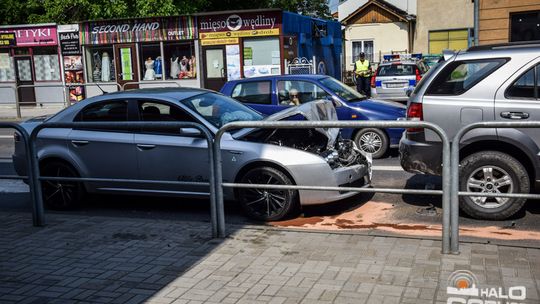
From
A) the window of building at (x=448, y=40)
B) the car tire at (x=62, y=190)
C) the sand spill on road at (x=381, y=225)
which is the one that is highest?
the window of building at (x=448, y=40)

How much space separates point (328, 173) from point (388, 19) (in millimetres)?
39642

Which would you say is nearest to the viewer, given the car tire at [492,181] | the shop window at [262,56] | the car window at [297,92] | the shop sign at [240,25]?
the car tire at [492,181]

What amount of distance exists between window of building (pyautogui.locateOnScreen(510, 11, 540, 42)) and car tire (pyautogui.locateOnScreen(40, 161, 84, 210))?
14.6 m

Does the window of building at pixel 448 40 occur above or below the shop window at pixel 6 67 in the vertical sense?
above

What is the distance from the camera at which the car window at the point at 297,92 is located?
1127 centimetres

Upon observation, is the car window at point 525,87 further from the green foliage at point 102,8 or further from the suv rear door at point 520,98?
the green foliage at point 102,8

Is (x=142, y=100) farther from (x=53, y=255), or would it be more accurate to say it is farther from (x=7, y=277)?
(x=7, y=277)

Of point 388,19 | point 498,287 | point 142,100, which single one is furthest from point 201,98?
point 388,19

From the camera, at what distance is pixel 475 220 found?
260 inches

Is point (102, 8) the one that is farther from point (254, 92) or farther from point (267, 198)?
point (267, 198)

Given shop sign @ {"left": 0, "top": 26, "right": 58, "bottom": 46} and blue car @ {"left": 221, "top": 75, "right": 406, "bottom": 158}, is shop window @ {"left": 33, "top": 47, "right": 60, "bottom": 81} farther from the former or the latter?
blue car @ {"left": 221, "top": 75, "right": 406, "bottom": 158}

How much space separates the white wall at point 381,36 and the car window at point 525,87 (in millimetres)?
38175

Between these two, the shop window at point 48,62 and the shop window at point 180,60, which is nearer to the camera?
the shop window at point 180,60

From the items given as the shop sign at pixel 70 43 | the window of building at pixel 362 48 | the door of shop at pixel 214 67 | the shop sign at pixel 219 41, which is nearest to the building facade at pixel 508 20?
the shop sign at pixel 219 41
